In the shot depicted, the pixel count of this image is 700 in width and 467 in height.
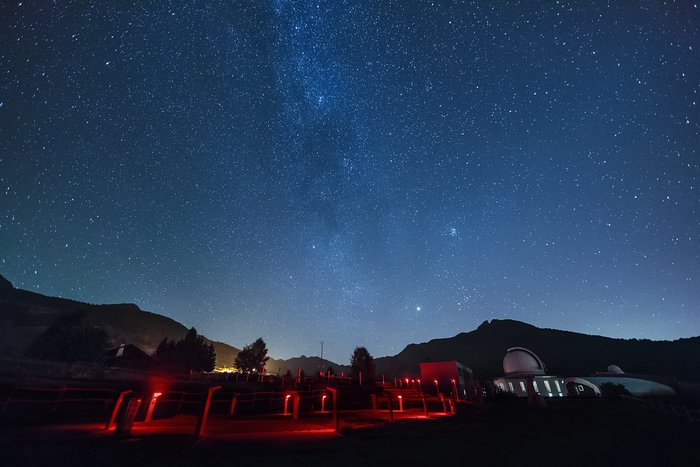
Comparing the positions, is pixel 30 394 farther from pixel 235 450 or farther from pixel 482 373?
pixel 482 373

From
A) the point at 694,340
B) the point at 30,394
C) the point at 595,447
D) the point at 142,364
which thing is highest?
the point at 694,340

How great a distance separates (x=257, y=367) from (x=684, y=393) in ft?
360

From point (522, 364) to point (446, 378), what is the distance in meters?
25.4

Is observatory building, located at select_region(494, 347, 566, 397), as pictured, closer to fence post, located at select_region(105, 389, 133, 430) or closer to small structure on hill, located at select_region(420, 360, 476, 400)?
small structure on hill, located at select_region(420, 360, 476, 400)

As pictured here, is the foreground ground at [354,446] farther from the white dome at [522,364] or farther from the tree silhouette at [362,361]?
the tree silhouette at [362,361]

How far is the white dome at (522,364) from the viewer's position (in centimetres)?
6350

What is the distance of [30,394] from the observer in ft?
81.5

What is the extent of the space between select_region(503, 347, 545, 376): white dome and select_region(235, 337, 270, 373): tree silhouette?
2687 inches

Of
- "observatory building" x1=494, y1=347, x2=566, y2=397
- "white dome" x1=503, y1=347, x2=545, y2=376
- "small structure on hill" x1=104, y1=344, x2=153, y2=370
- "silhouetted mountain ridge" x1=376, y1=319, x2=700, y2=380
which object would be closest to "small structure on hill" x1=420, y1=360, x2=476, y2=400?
"observatory building" x1=494, y1=347, x2=566, y2=397

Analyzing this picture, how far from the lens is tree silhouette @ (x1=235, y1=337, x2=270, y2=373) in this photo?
3734 inches

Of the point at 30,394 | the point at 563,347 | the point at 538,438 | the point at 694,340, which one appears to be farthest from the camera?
the point at 563,347

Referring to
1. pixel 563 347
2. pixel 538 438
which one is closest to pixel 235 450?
pixel 538 438

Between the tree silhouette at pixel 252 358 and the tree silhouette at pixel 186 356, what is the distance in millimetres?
12833

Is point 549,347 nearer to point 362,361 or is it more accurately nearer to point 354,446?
point 362,361
